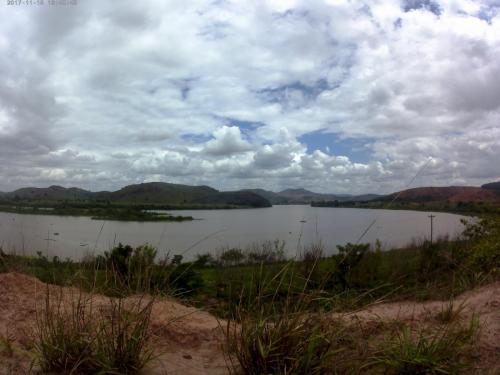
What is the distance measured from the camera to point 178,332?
4.48 metres

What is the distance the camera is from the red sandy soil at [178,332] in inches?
138

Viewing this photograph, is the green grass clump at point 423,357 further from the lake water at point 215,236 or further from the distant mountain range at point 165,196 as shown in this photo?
the distant mountain range at point 165,196

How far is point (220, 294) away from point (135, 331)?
5668mm

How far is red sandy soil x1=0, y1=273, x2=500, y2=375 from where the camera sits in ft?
11.5

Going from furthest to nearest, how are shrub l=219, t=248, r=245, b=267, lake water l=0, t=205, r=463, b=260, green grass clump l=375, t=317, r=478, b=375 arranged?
lake water l=0, t=205, r=463, b=260, shrub l=219, t=248, r=245, b=267, green grass clump l=375, t=317, r=478, b=375

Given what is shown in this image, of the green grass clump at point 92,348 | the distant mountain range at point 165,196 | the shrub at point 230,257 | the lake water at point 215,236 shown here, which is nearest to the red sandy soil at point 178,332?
the green grass clump at point 92,348

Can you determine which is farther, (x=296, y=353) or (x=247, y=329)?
(x=247, y=329)

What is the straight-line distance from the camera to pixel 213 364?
3742mm

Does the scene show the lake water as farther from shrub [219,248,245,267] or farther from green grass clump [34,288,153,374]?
green grass clump [34,288,153,374]

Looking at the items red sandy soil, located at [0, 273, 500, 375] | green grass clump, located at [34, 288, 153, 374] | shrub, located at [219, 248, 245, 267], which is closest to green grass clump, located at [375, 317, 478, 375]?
red sandy soil, located at [0, 273, 500, 375]

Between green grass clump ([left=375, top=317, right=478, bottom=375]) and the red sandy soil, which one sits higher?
green grass clump ([left=375, top=317, right=478, bottom=375])

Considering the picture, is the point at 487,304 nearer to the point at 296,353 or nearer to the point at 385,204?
the point at 385,204

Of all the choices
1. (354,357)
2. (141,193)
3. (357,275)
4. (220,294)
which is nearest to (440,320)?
(354,357)

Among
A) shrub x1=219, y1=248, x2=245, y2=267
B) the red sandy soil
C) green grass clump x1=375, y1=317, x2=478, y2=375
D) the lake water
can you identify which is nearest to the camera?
green grass clump x1=375, y1=317, x2=478, y2=375
